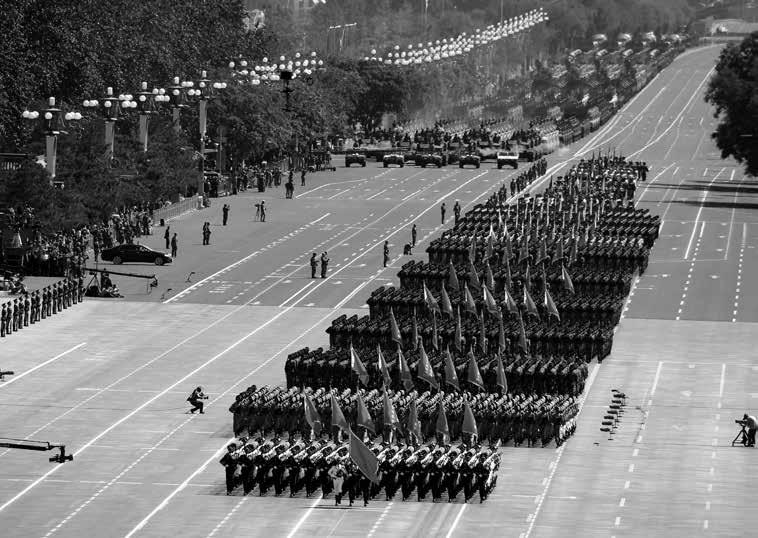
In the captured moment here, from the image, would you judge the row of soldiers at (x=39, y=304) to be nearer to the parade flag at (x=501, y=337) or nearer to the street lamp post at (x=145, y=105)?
the parade flag at (x=501, y=337)

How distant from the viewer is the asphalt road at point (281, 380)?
69375 millimetres

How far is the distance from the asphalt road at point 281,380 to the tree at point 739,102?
29.4 meters

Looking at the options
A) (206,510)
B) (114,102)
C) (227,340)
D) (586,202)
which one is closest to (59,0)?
(114,102)

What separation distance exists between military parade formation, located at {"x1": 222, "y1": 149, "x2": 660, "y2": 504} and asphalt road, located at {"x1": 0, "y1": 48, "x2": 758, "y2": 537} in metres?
0.93

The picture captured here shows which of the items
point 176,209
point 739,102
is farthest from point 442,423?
point 739,102

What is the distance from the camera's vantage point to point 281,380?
91375 millimetres

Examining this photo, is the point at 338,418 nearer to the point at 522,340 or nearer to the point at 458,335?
the point at 458,335

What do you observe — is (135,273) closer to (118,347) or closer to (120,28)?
(118,347)

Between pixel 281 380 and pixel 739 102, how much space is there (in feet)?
320

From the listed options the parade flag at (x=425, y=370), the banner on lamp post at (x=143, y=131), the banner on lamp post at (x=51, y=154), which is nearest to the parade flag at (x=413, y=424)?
the parade flag at (x=425, y=370)

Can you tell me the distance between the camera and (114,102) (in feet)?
463

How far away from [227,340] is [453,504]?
31.8 m

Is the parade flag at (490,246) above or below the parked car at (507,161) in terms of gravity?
above

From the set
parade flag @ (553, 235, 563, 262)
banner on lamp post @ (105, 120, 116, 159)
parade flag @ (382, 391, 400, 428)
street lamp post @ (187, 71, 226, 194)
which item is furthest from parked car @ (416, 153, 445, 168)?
parade flag @ (382, 391, 400, 428)
